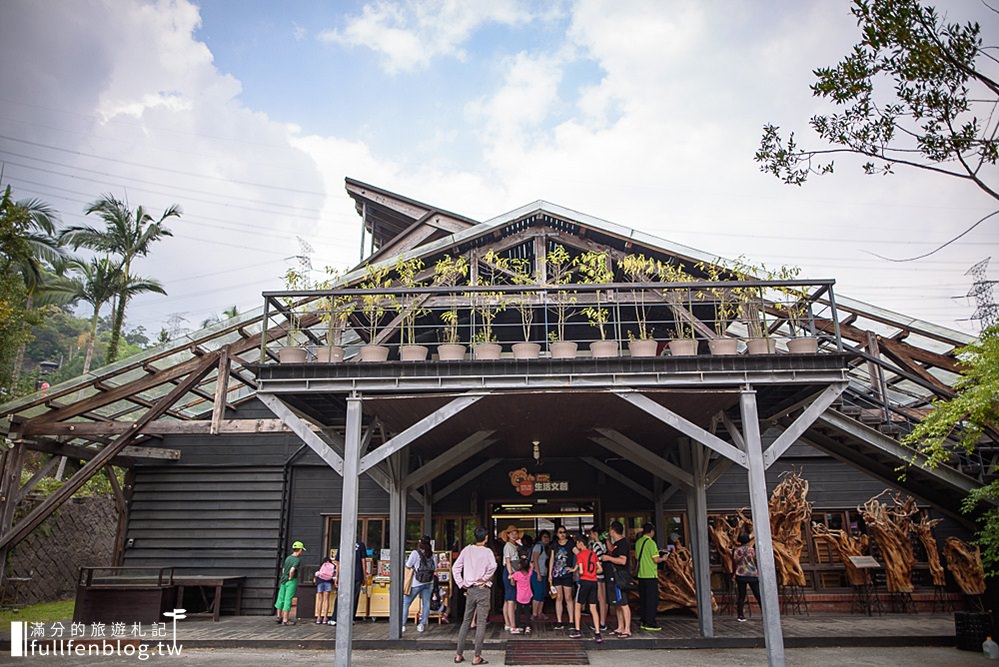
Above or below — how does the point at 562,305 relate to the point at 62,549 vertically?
above

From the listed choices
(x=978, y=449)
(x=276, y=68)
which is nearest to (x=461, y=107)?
(x=276, y=68)

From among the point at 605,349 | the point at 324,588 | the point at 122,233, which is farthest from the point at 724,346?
the point at 122,233

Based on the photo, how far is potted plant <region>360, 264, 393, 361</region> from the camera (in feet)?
26.4

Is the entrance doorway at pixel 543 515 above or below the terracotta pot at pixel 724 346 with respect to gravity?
below

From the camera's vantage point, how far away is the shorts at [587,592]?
28.8 feet

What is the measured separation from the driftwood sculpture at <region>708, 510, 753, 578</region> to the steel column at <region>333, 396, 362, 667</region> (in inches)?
297

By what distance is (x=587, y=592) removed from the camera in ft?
28.9

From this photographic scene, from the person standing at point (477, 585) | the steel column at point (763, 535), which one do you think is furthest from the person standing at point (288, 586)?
the steel column at point (763, 535)

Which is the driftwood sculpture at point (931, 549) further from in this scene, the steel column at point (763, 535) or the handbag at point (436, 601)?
the handbag at point (436, 601)

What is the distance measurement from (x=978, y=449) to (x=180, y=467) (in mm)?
14667

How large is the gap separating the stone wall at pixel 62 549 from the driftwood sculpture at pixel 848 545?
51.5 ft

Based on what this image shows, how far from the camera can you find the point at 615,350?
311 inches

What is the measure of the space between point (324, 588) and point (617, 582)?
5.13 meters

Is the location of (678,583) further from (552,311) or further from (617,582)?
(552,311)
